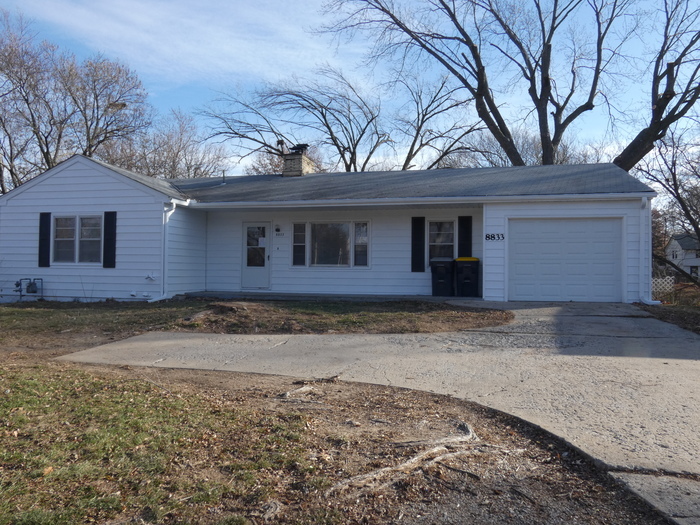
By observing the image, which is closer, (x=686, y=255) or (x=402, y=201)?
(x=402, y=201)

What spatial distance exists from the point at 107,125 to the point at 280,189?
19.8 metres

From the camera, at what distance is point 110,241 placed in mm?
14617

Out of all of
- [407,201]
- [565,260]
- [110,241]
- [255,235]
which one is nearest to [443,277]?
[407,201]

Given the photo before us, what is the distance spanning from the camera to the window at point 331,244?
50.4 ft

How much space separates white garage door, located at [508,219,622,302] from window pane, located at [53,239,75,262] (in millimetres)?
11758

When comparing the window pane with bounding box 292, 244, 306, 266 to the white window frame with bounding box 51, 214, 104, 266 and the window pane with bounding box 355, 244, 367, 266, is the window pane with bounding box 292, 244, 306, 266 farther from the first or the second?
the white window frame with bounding box 51, 214, 104, 266

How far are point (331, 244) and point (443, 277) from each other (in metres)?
3.39

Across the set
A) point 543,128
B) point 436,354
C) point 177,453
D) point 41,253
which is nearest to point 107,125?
point 41,253

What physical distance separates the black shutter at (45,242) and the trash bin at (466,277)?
1114 centimetres

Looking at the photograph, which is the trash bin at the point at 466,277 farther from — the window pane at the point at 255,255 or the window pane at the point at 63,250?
the window pane at the point at 63,250

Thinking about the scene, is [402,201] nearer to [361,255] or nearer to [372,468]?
[361,255]

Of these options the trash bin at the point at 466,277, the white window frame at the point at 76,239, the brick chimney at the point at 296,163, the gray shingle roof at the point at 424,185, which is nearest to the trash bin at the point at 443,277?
the trash bin at the point at 466,277

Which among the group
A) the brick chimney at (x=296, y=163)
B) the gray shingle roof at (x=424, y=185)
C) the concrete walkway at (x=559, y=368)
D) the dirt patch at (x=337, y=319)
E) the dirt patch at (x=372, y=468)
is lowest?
the dirt patch at (x=372, y=468)

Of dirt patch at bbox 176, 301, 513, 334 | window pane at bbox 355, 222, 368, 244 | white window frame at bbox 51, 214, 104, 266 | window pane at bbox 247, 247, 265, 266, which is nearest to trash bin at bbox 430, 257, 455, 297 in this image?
dirt patch at bbox 176, 301, 513, 334
